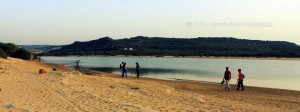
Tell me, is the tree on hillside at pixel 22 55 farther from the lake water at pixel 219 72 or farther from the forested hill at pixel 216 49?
the forested hill at pixel 216 49

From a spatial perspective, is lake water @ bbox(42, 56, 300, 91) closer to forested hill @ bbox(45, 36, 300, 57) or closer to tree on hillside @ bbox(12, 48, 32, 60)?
tree on hillside @ bbox(12, 48, 32, 60)

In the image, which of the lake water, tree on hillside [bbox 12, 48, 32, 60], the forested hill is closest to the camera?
the lake water

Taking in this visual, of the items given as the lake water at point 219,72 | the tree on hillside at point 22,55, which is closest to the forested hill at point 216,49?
the lake water at point 219,72

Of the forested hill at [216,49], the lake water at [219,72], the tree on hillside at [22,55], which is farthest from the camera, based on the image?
the forested hill at [216,49]

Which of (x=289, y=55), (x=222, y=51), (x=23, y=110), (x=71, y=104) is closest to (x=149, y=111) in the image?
(x=71, y=104)

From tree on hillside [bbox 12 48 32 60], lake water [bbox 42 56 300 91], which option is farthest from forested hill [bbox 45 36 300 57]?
tree on hillside [bbox 12 48 32 60]

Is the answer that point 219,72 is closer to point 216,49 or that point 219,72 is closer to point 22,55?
point 22,55

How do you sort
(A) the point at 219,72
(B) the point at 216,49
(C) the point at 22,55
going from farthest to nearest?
(B) the point at 216,49
(C) the point at 22,55
(A) the point at 219,72

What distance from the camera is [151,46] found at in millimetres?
197125

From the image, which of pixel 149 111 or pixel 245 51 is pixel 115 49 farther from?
pixel 149 111

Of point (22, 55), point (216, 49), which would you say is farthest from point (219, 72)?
point (216, 49)

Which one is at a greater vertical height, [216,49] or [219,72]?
[216,49]

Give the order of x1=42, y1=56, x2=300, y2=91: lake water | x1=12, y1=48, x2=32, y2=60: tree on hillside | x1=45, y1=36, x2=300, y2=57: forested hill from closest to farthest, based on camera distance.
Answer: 1. x1=42, y1=56, x2=300, y2=91: lake water
2. x1=12, y1=48, x2=32, y2=60: tree on hillside
3. x1=45, y1=36, x2=300, y2=57: forested hill

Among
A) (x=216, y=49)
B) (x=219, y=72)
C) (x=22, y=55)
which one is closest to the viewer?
(x=219, y=72)
